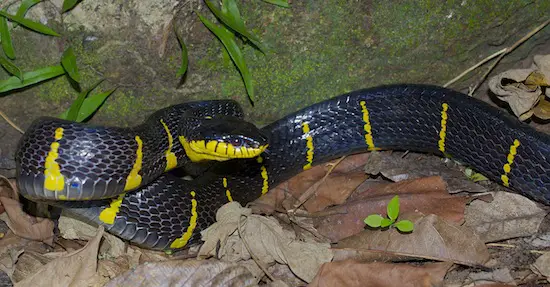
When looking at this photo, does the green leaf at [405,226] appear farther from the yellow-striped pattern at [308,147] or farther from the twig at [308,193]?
the yellow-striped pattern at [308,147]

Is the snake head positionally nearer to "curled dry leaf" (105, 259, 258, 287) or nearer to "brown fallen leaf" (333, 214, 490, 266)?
"curled dry leaf" (105, 259, 258, 287)

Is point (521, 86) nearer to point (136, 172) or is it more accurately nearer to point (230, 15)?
point (230, 15)

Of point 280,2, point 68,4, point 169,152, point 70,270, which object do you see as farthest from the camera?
point 280,2

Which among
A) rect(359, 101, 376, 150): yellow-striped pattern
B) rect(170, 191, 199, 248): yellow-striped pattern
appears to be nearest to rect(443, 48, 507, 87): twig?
rect(359, 101, 376, 150): yellow-striped pattern

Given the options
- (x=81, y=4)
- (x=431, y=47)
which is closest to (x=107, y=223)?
(x=81, y=4)

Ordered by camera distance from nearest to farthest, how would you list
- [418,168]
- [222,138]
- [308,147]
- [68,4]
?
[222,138]
[68,4]
[418,168]
[308,147]

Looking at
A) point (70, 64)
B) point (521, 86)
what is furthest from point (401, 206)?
point (70, 64)

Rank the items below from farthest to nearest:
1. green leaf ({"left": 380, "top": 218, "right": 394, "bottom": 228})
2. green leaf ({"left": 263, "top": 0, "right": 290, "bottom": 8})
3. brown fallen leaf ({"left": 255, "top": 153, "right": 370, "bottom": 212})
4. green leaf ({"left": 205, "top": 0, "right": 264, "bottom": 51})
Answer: brown fallen leaf ({"left": 255, "top": 153, "right": 370, "bottom": 212}) < green leaf ({"left": 263, "top": 0, "right": 290, "bottom": 8}) < green leaf ({"left": 205, "top": 0, "right": 264, "bottom": 51}) < green leaf ({"left": 380, "top": 218, "right": 394, "bottom": 228})
